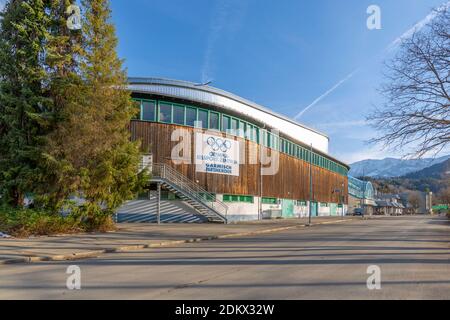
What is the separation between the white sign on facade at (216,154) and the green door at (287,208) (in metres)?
12.7

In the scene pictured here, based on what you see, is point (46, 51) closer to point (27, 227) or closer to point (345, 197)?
point (27, 227)

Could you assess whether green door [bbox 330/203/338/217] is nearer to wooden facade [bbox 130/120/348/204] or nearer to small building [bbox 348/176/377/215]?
wooden facade [bbox 130/120/348/204]

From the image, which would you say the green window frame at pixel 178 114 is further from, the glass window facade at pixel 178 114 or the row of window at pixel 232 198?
the row of window at pixel 232 198

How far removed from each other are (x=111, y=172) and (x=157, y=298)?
1709cm

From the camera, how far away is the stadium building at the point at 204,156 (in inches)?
1385

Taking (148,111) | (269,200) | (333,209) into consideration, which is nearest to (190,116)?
(148,111)

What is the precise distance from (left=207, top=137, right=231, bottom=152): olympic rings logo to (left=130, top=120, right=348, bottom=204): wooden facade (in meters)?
0.69

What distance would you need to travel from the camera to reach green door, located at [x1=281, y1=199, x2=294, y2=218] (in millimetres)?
51562

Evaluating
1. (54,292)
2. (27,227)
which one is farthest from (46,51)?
(54,292)

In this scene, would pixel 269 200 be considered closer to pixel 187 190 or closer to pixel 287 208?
pixel 287 208

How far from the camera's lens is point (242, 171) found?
41750mm

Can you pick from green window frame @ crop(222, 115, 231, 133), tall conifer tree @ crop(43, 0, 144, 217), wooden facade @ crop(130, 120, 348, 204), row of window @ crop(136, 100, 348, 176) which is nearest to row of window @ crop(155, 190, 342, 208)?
wooden facade @ crop(130, 120, 348, 204)

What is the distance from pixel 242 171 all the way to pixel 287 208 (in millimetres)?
13567

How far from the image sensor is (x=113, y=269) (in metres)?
11.4
